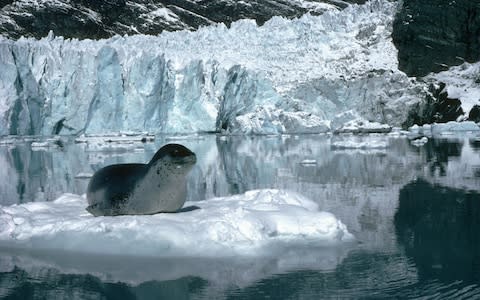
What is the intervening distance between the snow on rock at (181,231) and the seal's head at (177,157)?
573mm

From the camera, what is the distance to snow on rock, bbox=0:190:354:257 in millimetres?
5141

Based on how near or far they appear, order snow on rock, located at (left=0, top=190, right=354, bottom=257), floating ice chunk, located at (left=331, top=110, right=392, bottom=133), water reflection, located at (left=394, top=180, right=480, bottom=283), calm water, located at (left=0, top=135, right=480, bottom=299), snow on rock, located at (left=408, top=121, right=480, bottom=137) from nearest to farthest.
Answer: calm water, located at (left=0, top=135, right=480, bottom=299)
water reflection, located at (left=394, top=180, right=480, bottom=283)
snow on rock, located at (left=0, top=190, right=354, bottom=257)
floating ice chunk, located at (left=331, top=110, right=392, bottom=133)
snow on rock, located at (left=408, top=121, right=480, bottom=137)

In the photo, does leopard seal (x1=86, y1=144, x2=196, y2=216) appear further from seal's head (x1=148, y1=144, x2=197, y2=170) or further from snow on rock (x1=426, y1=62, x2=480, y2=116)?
snow on rock (x1=426, y1=62, x2=480, y2=116)

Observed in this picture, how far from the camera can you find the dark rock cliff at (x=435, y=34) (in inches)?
1981

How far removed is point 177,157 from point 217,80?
1572 inches

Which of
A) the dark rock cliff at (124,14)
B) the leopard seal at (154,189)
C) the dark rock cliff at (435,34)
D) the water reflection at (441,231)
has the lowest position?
the water reflection at (441,231)

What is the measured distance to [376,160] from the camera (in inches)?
643

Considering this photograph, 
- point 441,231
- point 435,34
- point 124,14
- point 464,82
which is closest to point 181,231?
point 441,231

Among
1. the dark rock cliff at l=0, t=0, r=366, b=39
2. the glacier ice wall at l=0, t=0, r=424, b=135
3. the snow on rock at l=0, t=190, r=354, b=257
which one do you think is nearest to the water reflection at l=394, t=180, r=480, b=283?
the snow on rock at l=0, t=190, r=354, b=257

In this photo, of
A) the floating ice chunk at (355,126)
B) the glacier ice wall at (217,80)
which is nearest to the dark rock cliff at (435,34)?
the glacier ice wall at (217,80)

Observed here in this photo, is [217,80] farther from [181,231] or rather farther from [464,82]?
[181,231]

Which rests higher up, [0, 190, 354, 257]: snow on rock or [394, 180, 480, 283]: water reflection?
[0, 190, 354, 257]: snow on rock

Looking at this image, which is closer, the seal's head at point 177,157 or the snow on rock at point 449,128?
the seal's head at point 177,157

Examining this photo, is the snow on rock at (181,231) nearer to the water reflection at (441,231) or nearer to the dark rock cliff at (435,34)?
the water reflection at (441,231)
